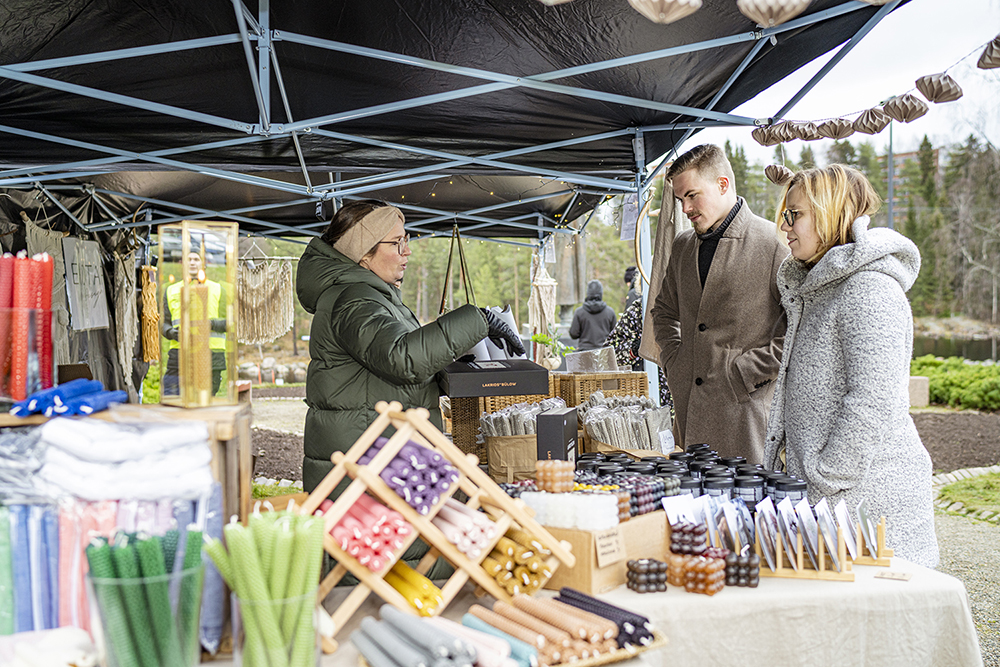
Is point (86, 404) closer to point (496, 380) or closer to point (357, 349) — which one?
point (357, 349)

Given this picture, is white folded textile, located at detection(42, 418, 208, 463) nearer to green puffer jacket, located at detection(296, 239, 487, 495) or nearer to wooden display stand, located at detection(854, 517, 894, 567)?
green puffer jacket, located at detection(296, 239, 487, 495)

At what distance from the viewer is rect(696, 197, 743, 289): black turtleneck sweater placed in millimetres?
2625

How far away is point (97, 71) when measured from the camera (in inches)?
113

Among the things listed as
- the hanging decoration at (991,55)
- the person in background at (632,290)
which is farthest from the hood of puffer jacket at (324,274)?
the person in background at (632,290)

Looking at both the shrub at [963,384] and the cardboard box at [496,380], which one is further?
the shrub at [963,384]

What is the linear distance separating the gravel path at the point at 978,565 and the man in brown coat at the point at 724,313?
1837 mm

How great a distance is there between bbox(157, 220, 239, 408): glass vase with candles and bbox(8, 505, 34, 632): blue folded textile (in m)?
0.31

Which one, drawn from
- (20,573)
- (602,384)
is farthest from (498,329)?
(602,384)

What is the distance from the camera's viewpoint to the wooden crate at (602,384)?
438 centimetres

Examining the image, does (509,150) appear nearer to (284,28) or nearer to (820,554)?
(284,28)

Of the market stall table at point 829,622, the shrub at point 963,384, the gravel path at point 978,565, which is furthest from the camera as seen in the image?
the shrub at point 963,384

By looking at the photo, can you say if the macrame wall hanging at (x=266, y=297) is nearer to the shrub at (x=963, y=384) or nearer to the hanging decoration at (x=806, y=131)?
the hanging decoration at (x=806, y=131)

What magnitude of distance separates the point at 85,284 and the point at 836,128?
18.5 feet

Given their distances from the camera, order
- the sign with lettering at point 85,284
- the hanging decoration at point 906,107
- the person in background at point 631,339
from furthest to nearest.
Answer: the sign with lettering at point 85,284
the person in background at point 631,339
the hanging decoration at point 906,107
